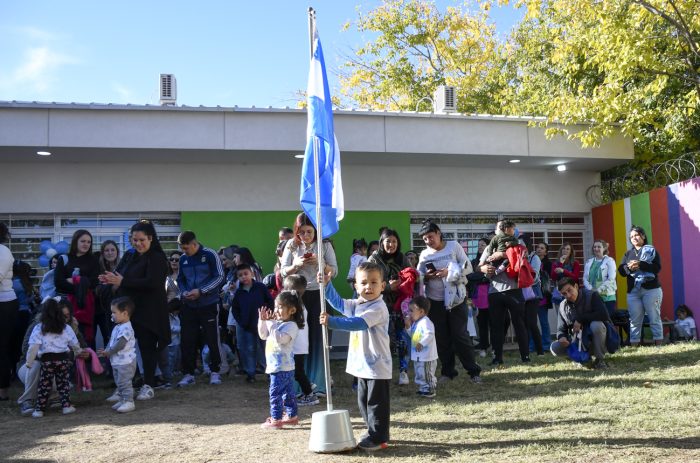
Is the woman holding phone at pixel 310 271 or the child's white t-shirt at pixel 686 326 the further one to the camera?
the child's white t-shirt at pixel 686 326

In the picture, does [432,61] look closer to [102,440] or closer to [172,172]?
[172,172]

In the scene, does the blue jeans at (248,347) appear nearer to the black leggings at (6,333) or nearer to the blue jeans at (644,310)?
the black leggings at (6,333)

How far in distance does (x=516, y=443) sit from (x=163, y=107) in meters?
8.83

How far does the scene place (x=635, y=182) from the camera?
50.0ft

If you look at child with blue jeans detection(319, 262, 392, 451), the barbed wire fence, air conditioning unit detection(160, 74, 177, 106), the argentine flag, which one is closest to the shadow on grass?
child with blue jeans detection(319, 262, 392, 451)

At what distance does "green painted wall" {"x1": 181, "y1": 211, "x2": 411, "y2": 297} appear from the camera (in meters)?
13.4

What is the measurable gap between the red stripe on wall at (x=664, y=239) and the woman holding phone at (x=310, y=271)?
8101 millimetres

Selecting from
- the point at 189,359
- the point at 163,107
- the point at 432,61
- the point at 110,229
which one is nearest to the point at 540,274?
the point at 189,359

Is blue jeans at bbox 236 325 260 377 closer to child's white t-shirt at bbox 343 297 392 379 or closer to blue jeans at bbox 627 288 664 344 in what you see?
child's white t-shirt at bbox 343 297 392 379

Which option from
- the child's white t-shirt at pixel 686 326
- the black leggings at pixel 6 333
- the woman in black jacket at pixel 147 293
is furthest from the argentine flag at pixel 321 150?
the child's white t-shirt at pixel 686 326

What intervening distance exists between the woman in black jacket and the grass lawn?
0.51 metres

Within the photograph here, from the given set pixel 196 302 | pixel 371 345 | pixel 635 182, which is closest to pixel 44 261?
pixel 196 302

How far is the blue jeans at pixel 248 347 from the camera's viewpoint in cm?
923

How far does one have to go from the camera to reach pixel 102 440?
231 inches
